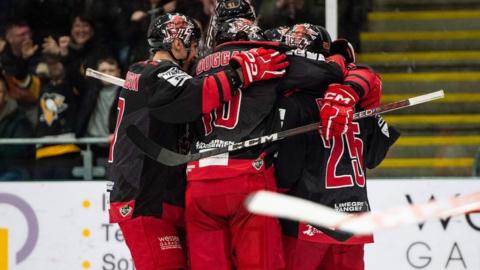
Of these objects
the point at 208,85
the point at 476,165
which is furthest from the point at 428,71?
the point at 208,85

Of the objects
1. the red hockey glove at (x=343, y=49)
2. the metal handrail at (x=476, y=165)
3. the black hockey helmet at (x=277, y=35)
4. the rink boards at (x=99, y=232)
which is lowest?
the rink boards at (x=99, y=232)

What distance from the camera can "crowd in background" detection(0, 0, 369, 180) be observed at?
264 inches

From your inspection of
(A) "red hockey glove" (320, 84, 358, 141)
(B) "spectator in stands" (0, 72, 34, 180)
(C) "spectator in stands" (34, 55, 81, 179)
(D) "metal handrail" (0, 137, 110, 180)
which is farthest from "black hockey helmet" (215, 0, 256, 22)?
(B) "spectator in stands" (0, 72, 34, 180)

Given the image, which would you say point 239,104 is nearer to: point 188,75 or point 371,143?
point 188,75

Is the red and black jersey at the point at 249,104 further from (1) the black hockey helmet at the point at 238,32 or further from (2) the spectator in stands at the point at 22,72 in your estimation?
(2) the spectator in stands at the point at 22,72

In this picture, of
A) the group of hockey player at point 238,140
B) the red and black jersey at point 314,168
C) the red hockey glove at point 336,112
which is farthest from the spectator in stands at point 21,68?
the red hockey glove at point 336,112

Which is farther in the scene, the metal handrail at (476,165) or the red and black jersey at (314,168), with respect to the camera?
the metal handrail at (476,165)

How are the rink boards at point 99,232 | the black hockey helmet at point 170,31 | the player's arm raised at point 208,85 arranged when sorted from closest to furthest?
1. the player's arm raised at point 208,85
2. the black hockey helmet at point 170,31
3. the rink boards at point 99,232

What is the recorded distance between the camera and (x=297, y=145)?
4551 mm

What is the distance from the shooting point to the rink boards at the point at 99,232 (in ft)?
20.7

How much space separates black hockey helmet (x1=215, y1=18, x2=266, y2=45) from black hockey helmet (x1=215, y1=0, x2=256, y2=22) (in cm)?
13

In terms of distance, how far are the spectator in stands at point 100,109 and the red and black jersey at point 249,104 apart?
223cm

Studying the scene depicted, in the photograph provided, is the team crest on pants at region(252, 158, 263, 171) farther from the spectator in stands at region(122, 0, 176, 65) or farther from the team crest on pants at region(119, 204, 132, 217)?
the spectator in stands at region(122, 0, 176, 65)

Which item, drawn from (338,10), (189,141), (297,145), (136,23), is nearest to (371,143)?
(297,145)
